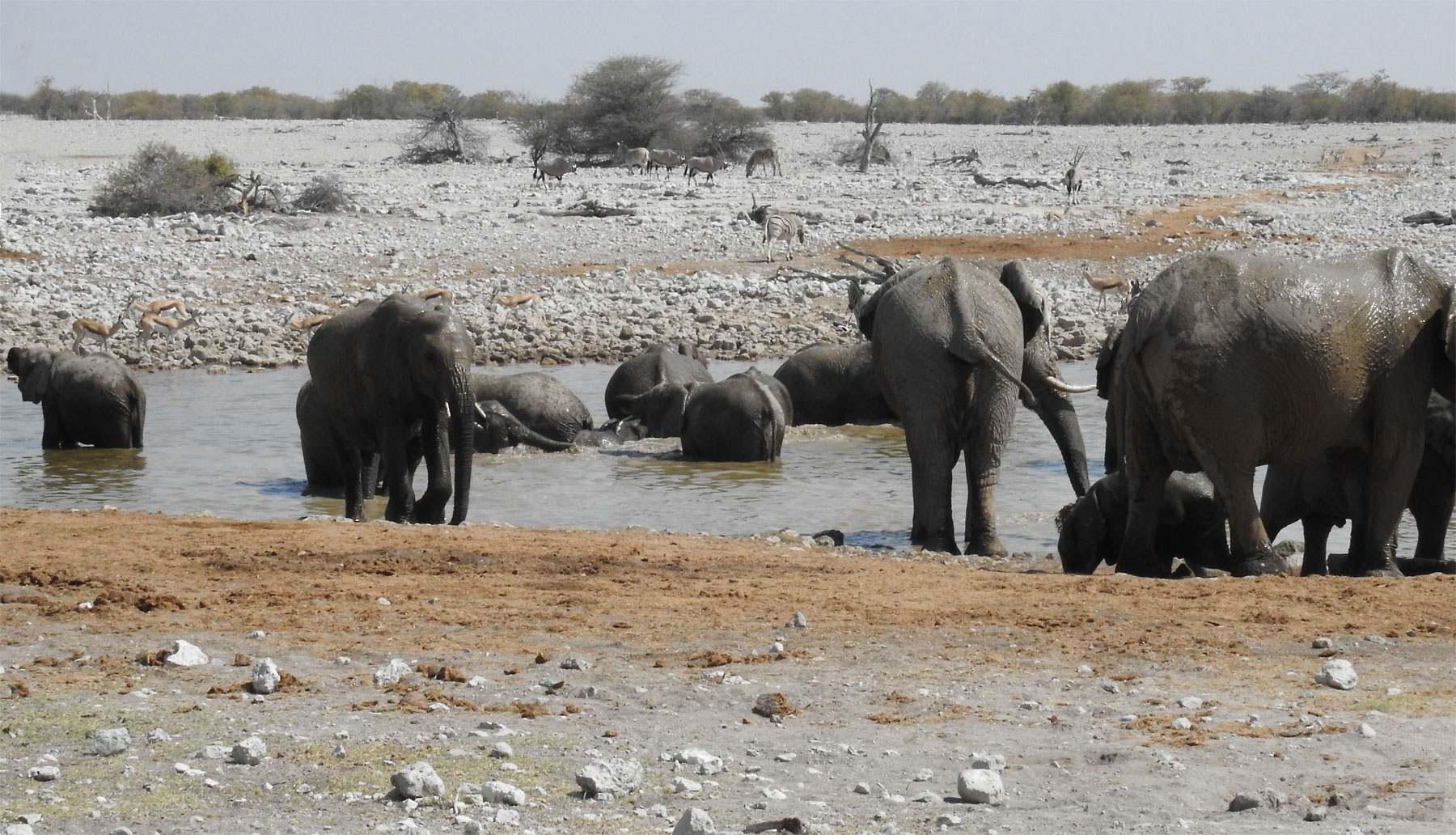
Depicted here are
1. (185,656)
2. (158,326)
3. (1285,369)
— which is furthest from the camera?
(158,326)

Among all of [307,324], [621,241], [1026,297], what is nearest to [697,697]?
[1026,297]

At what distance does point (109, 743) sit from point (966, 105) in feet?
300

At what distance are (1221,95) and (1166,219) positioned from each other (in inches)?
2403

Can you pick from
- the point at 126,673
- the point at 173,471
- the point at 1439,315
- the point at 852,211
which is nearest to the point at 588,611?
the point at 126,673

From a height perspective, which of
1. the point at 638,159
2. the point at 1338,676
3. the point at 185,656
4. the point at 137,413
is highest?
the point at 638,159

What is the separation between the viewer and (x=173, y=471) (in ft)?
46.5

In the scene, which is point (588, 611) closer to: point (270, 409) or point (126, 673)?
point (126, 673)

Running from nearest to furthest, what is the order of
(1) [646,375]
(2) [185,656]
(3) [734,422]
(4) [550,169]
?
(2) [185,656]
(3) [734,422]
(1) [646,375]
(4) [550,169]

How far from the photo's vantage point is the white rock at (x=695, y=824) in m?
4.20

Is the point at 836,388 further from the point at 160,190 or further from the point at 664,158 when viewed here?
the point at 664,158

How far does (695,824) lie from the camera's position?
421cm

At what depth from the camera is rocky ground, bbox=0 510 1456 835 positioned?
15.1 feet

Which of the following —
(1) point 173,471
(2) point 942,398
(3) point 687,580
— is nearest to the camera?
(3) point 687,580

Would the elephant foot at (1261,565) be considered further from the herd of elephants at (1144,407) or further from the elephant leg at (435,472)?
the elephant leg at (435,472)
